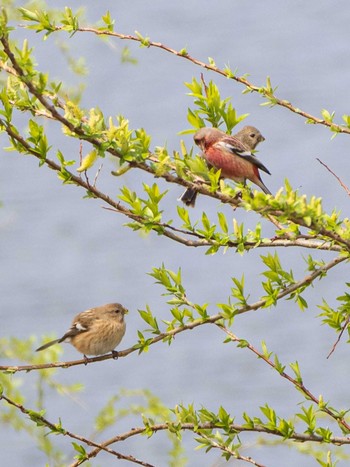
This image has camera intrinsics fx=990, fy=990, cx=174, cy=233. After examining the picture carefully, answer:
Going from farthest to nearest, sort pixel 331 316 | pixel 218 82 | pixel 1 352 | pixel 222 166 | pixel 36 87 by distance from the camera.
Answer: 1. pixel 218 82
2. pixel 1 352
3. pixel 222 166
4. pixel 331 316
5. pixel 36 87

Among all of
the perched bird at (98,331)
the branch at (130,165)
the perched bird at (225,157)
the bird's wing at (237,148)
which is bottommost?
the perched bird at (98,331)

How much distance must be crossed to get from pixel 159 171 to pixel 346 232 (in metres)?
0.71

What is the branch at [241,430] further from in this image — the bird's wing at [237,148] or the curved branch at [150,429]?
the bird's wing at [237,148]

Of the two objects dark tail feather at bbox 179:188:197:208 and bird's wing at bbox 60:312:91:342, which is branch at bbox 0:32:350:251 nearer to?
dark tail feather at bbox 179:188:197:208

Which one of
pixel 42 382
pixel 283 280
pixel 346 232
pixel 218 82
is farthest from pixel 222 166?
pixel 218 82

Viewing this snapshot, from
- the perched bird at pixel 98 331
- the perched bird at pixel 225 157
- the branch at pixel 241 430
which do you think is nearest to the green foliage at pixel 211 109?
the perched bird at pixel 225 157

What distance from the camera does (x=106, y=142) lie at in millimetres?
3439

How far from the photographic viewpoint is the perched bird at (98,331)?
282 inches

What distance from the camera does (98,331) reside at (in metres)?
7.21

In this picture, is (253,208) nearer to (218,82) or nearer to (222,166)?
(222,166)

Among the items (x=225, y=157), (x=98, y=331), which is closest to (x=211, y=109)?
(x=225, y=157)

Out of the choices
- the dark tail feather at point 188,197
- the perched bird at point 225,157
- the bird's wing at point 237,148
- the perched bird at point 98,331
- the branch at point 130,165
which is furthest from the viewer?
the perched bird at point 98,331

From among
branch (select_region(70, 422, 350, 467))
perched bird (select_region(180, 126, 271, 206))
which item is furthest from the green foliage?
branch (select_region(70, 422, 350, 467))

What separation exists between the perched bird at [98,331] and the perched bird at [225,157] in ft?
6.80
